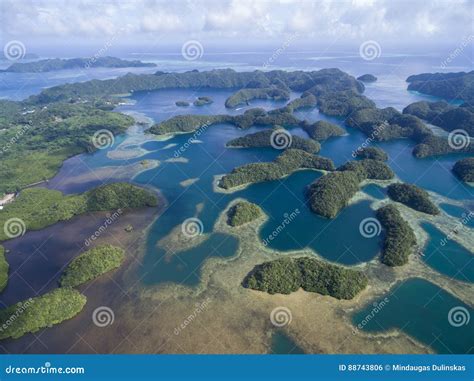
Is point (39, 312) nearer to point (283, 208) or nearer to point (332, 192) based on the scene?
point (283, 208)

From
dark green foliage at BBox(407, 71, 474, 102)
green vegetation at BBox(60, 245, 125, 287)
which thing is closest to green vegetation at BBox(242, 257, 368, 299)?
green vegetation at BBox(60, 245, 125, 287)

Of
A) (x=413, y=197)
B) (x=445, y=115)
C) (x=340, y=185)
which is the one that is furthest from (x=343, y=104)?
(x=413, y=197)

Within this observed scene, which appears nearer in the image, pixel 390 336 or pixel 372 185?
pixel 390 336

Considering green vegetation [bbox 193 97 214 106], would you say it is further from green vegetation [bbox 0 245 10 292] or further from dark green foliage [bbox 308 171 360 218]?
green vegetation [bbox 0 245 10 292]

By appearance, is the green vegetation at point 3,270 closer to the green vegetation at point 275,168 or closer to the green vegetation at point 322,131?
the green vegetation at point 275,168

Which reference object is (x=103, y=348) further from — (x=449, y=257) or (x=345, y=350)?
(x=449, y=257)

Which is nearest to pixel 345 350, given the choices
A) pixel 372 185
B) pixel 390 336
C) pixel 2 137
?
pixel 390 336

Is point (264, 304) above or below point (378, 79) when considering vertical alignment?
above

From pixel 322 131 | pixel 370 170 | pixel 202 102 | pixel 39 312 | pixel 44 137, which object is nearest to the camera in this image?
pixel 39 312
